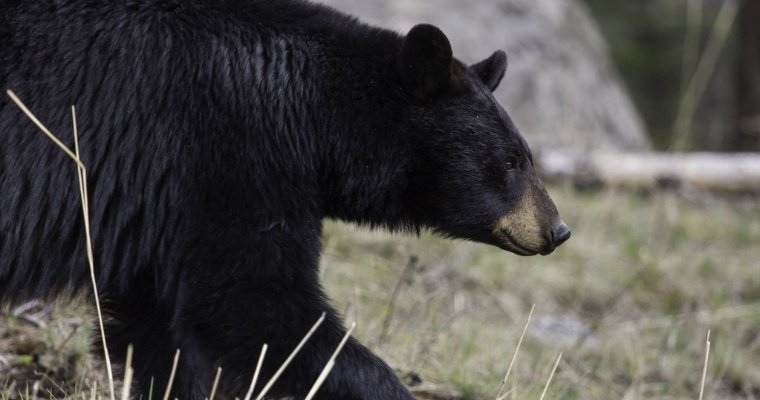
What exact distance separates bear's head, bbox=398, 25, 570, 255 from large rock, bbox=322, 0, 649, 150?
484 cm

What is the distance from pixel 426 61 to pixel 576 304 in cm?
347

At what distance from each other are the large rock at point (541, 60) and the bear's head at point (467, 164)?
4.84m

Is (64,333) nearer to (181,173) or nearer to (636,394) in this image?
(181,173)

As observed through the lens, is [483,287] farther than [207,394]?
Yes

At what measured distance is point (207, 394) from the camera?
10.1ft

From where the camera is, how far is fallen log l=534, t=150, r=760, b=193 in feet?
25.1

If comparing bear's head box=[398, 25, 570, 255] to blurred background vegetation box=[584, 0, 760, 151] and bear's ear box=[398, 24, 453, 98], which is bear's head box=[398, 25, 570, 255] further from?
blurred background vegetation box=[584, 0, 760, 151]

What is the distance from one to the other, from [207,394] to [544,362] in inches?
80.4

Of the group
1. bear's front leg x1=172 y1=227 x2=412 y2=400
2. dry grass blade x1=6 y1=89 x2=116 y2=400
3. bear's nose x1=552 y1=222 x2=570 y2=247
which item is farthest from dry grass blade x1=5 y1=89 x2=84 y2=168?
bear's nose x1=552 y1=222 x2=570 y2=247

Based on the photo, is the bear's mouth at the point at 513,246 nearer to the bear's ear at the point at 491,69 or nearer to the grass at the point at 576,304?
the bear's ear at the point at 491,69

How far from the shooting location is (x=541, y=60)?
9023 mm

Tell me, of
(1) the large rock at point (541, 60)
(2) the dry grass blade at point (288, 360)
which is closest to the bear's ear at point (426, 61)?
(2) the dry grass blade at point (288, 360)

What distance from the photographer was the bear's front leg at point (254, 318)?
2.61 meters

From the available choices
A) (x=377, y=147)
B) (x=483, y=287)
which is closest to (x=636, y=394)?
(x=483, y=287)
